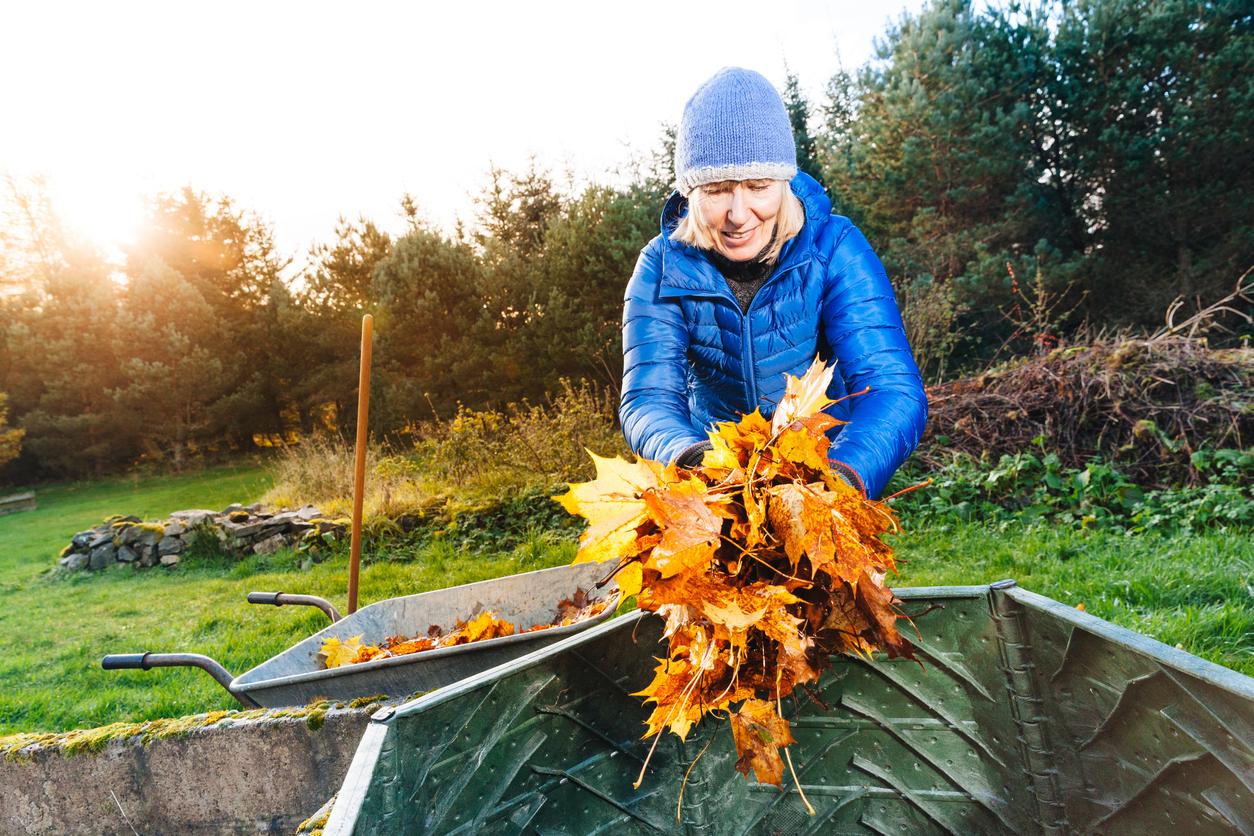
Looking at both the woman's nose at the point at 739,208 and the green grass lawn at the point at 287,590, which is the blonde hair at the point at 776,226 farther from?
the green grass lawn at the point at 287,590

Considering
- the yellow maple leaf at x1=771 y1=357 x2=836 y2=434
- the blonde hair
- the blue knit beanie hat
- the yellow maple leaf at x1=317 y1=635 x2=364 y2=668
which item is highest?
the blue knit beanie hat

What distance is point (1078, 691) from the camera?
3.41 ft

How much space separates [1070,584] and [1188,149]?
1259 cm

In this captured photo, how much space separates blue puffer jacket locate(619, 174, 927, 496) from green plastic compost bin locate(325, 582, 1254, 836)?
24.4 inches

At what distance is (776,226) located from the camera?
1.85 meters

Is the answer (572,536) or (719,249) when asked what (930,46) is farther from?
(719,249)

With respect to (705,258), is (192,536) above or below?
below

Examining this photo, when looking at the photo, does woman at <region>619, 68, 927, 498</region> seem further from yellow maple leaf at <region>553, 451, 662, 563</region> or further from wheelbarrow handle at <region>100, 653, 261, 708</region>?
wheelbarrow handle at <region>100, 653, 261, 708</region>

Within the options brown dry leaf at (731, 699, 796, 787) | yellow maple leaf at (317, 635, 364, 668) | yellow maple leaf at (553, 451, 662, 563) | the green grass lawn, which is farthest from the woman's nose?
the green grass lawn

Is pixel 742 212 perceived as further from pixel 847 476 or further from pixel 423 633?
pixel 423 633

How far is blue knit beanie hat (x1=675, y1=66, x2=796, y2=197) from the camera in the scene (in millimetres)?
1770

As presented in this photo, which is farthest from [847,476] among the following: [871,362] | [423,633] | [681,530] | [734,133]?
[423,633]

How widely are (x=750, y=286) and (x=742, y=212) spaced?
0.77ft

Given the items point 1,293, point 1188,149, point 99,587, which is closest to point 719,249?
point 99,587
